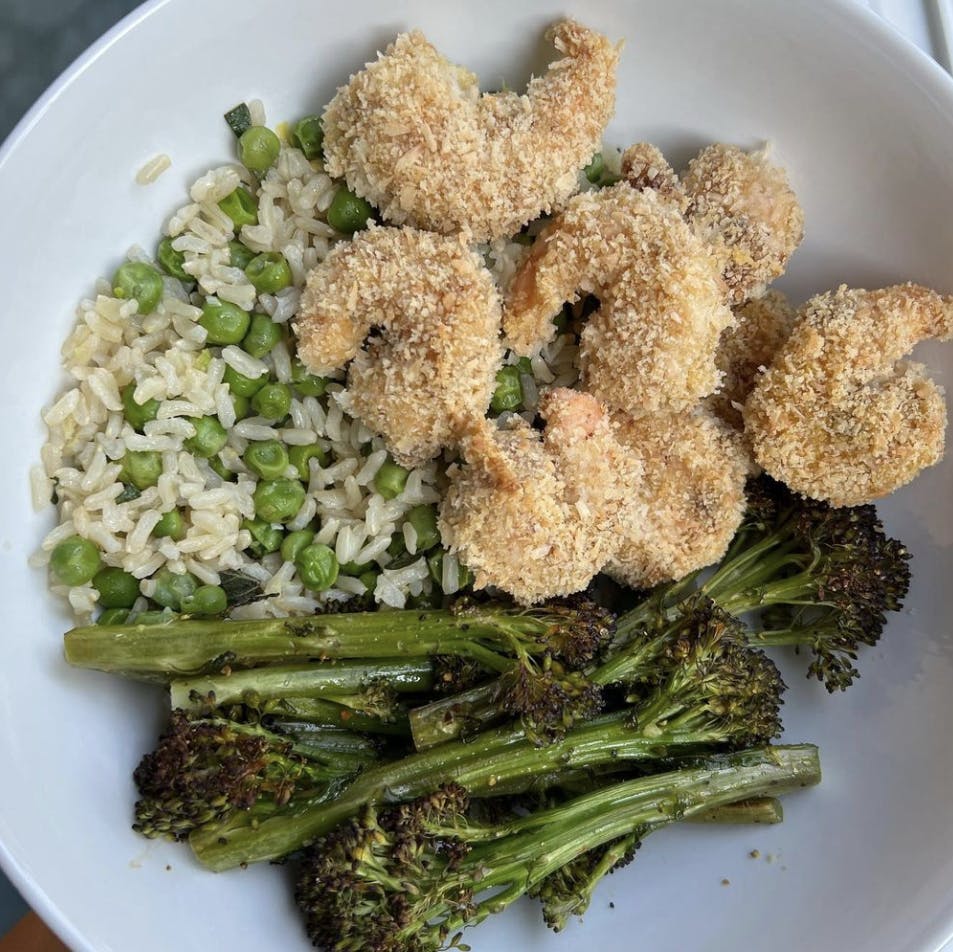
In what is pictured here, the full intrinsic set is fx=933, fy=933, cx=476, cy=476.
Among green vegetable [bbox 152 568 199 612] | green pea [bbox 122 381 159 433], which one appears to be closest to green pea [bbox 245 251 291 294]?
green pea [bbox 122 381 159 433]

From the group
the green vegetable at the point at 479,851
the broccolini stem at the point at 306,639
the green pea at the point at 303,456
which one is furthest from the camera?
the green pea at the point at 303,456

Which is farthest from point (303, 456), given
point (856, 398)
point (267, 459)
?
point (856, 398)

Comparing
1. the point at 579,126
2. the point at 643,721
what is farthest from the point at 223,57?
the point at 643,721

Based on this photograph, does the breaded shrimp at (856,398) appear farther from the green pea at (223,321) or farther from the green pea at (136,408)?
the green pea at (136,408)

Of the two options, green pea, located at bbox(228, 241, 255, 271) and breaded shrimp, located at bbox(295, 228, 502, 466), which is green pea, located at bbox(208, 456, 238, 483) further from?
green pea, located at bbox(228, 241, 255, 271)

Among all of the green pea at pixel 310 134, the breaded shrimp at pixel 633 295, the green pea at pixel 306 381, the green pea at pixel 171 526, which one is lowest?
the green pea at pixel 171 526

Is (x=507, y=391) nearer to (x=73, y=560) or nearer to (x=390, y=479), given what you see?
(x=390, y=479)

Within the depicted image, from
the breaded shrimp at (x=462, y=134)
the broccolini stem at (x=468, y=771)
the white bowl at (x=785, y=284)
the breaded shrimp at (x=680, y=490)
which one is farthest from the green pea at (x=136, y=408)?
the breaded shrimp at (x=680, y=490)
